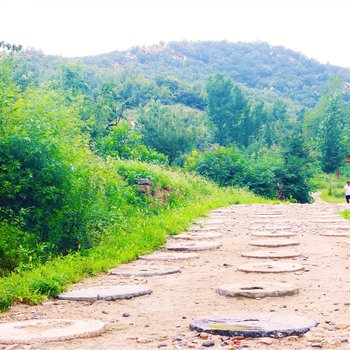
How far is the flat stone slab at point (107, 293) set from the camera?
4.24 m

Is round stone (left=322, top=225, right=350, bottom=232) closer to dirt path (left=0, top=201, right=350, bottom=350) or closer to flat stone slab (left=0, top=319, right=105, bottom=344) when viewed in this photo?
dirt path (left=0, top=201, right=350, bottom=350)

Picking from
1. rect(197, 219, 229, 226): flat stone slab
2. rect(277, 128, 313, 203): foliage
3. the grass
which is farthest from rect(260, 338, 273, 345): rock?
rect(277, 128, 313, 203): foliage

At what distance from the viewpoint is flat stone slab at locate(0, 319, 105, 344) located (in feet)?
9.76

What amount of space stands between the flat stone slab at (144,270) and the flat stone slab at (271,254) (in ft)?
3.45

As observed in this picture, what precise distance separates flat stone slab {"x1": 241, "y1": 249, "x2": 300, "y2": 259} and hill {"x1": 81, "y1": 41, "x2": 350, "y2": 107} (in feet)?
227

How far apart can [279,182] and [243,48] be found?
81.1m

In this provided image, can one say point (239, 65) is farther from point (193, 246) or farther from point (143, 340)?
point (143, 340)

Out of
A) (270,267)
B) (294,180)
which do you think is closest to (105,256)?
(270,267)

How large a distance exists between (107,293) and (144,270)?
1.24 m

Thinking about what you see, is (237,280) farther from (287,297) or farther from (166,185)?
(166,185)

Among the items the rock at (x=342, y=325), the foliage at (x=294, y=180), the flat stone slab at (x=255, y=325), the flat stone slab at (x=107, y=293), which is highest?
the flat stone slab at (x=255, y=325)

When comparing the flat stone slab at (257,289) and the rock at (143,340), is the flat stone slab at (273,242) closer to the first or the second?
the flat stone slab at (257,289)

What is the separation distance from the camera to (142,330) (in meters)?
3.27

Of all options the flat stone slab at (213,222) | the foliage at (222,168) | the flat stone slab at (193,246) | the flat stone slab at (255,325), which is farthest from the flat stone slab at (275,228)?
the foliage at (222,168)
